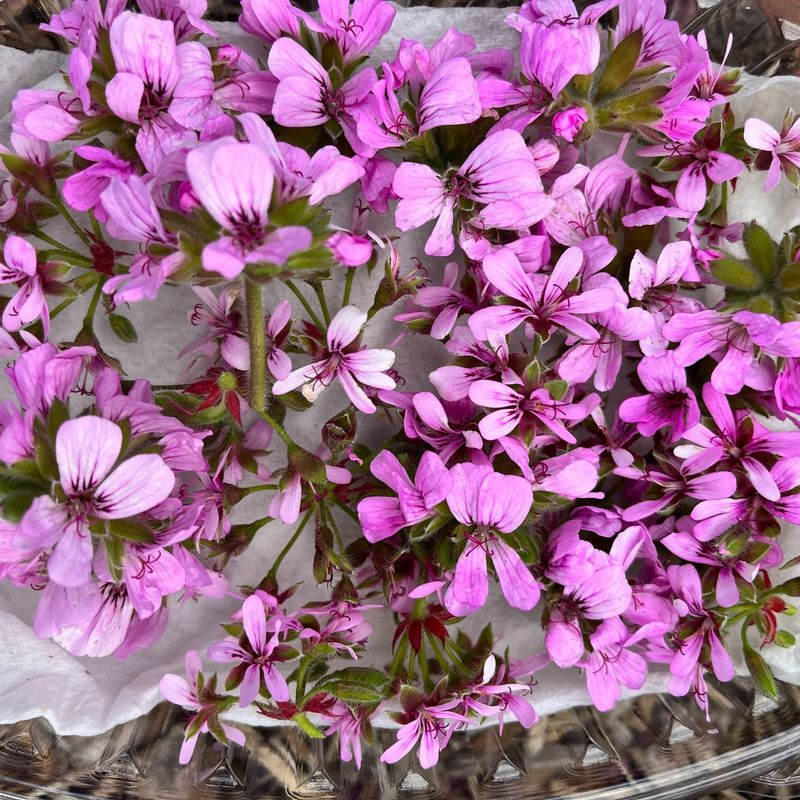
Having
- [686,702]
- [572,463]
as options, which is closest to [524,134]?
[572,463]

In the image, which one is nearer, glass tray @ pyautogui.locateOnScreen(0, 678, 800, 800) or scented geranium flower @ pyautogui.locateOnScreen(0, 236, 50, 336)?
scented geranium flower @ pyautogui.locateOnScreen(0, 236, 50, 336)

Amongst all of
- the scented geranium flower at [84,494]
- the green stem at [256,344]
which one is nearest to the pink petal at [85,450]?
the scented geranium flower at [84,494]

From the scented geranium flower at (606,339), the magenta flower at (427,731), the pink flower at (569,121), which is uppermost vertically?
the pink flower at (569,121)

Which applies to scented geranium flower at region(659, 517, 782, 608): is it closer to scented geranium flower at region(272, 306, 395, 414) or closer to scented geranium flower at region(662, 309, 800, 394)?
scented geranium flower at region(662, 309, 800, 394)

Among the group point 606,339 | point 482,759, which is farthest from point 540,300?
point 482,759

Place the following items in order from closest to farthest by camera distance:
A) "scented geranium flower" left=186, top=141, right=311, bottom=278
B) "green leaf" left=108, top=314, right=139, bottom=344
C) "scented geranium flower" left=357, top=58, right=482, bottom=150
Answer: "scented geranium flower" left=186, top=141, right=311, bottom=278, "scented geranium flower" left=357, top=58, right=482, bottom=150, "green leaf" left=108, top=314, right=139, bottom=344

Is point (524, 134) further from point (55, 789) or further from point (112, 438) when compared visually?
point (55, 789)

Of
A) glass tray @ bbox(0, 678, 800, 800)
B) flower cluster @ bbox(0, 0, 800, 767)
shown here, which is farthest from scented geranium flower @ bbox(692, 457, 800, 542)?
glass tray @ bbox(0, 678, 800, 800)

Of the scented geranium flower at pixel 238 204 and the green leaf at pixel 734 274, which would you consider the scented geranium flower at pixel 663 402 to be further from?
the scented geranium flower at pixel 238 204
